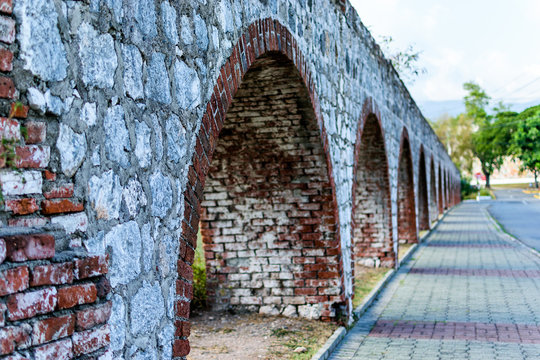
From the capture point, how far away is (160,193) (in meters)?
2.83

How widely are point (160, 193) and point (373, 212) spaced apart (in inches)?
314

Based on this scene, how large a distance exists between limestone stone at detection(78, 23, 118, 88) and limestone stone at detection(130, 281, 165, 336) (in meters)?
0.92

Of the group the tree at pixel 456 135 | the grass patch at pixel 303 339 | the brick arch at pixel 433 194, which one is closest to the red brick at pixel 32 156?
the grass patch at pixel 303 339

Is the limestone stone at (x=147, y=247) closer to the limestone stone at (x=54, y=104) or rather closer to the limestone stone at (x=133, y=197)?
the limestone stone at (x=133, y=197)

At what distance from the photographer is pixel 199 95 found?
126 inches

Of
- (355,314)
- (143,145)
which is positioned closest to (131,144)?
(143,145)

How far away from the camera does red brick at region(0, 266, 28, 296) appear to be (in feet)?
5.92

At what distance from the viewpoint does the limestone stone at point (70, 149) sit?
2131 mm

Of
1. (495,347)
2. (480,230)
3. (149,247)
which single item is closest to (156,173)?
(149,247)

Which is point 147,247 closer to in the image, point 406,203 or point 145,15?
point 145,15

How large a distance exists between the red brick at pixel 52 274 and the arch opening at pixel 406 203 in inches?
502

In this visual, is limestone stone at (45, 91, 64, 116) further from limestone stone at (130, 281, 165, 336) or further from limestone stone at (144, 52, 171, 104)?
limestone stone at (130, 281, 165, 336)

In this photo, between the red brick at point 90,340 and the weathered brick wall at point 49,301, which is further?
the red brick at point 90,340

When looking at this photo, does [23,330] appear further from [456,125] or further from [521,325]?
[456,125]
